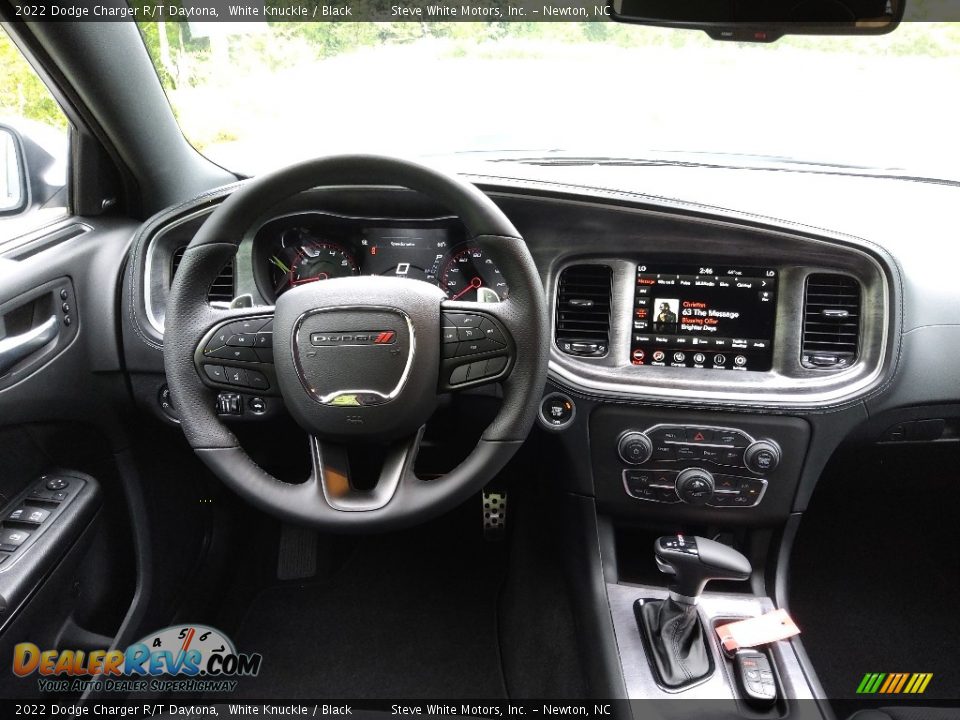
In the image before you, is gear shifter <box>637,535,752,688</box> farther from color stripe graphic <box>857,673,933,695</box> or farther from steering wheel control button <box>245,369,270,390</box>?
steering wheel control button <box>245,369,270,390</box>

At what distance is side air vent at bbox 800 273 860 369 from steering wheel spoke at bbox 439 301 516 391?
923mm

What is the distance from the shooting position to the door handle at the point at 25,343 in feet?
5.52

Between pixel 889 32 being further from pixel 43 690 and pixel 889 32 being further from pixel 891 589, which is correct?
pixel 43 690

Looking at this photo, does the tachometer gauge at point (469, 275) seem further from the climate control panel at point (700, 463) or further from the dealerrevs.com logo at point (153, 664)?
the dealerrevs.com logo at point (153, 664)

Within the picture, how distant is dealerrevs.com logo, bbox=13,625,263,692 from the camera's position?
1.84 m

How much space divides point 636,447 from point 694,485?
175 mm

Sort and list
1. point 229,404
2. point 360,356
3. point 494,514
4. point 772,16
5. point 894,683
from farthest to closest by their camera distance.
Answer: point 494,514
point 894,683
point 229,404
point 772,16
point 360,356

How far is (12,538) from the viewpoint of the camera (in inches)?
69.7

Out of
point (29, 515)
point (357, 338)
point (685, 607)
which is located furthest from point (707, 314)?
point (29, 515)

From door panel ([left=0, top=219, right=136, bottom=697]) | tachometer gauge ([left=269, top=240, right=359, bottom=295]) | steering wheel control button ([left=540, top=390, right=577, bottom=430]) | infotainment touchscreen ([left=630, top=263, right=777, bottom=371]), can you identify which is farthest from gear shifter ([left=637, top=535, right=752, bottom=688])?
door panel ([left=0, top=219, right=136, bottom=697])

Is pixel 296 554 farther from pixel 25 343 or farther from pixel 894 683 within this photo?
pixel 894 683

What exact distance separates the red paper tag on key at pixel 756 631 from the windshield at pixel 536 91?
1.31 meters

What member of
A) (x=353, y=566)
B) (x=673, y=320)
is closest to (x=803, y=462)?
(x=673, y=320)

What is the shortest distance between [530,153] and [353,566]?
1.58 metres
